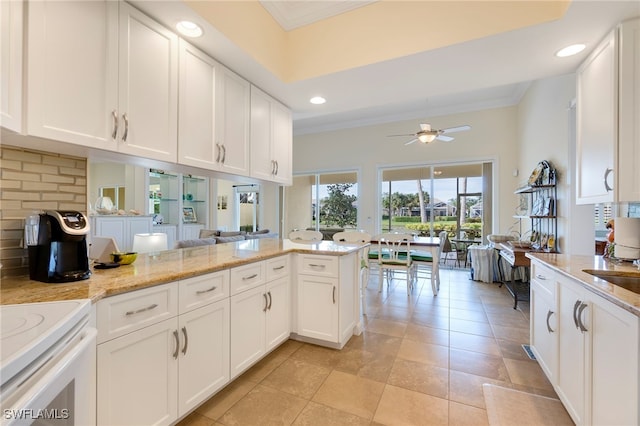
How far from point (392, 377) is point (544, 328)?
1.14 metres

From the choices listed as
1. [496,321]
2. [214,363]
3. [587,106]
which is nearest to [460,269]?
[496,321]

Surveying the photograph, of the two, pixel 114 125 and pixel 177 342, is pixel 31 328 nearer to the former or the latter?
pixel 177 342

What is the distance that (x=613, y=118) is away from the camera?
1624mm

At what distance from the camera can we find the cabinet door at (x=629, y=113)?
154cm

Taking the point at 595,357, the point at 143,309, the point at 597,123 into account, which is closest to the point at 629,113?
the point at 597,123

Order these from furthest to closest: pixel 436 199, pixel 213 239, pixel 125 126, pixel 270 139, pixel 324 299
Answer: pixel 436 199, pixel 213 239, pixel 270 139, pixel 324 299, pixel 125 126

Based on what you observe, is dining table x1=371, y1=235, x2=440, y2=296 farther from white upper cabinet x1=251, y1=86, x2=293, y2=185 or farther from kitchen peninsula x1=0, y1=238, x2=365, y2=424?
white upper cabinet x1=251, y1=86, x2=293, y2=185

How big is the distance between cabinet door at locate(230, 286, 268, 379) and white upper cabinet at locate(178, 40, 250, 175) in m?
1.03

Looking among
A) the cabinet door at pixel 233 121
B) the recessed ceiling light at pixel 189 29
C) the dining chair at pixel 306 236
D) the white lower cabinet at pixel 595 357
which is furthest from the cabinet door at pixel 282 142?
the white lower cabinet at pixel 595 357

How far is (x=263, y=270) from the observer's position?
7.02 ft

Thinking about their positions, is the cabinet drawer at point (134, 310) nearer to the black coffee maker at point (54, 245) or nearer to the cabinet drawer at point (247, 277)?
the black coffee maker at point (54, 245)

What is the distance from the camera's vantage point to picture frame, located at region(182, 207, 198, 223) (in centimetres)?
636

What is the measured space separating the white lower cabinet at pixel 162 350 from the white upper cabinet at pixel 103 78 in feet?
2.77

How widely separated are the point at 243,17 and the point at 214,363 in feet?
7.82
